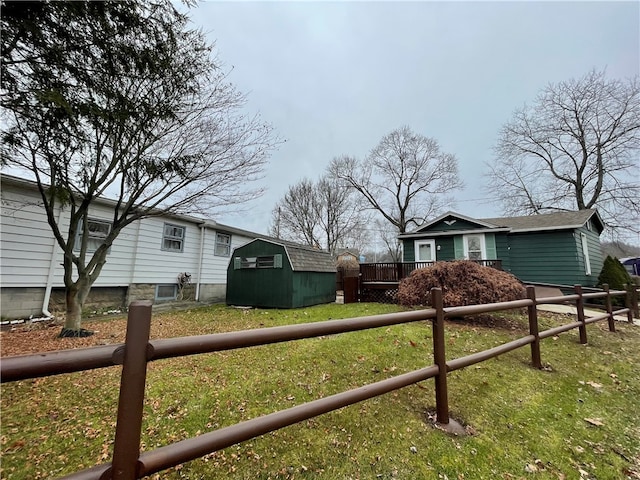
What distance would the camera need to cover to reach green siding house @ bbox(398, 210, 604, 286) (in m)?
12.6

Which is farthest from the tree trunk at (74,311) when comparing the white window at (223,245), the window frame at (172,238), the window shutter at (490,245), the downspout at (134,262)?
the window shutter at (490,245)

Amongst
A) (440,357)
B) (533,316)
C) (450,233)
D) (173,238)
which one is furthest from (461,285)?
(173,238)

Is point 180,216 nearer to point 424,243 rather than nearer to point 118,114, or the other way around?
point 118,114

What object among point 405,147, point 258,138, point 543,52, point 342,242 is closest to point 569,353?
point 258,138

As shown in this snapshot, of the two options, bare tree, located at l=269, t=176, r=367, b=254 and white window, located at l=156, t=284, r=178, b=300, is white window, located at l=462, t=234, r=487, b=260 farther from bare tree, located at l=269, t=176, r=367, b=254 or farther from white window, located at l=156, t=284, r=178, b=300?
bare tree, located at l=269, t=176, r=367, b=254

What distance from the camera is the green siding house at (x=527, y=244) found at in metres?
12.6

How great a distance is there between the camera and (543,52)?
35.3 feet

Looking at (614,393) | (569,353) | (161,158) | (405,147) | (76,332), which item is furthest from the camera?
(405,147)

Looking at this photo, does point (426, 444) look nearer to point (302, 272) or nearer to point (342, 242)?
point (302, 272)

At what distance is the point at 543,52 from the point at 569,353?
11854 millimetres

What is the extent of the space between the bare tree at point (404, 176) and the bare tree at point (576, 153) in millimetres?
3917

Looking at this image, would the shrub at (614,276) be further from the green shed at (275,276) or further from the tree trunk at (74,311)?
the tree trunk at (74,311)

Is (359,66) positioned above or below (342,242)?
above

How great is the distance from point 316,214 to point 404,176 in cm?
934
